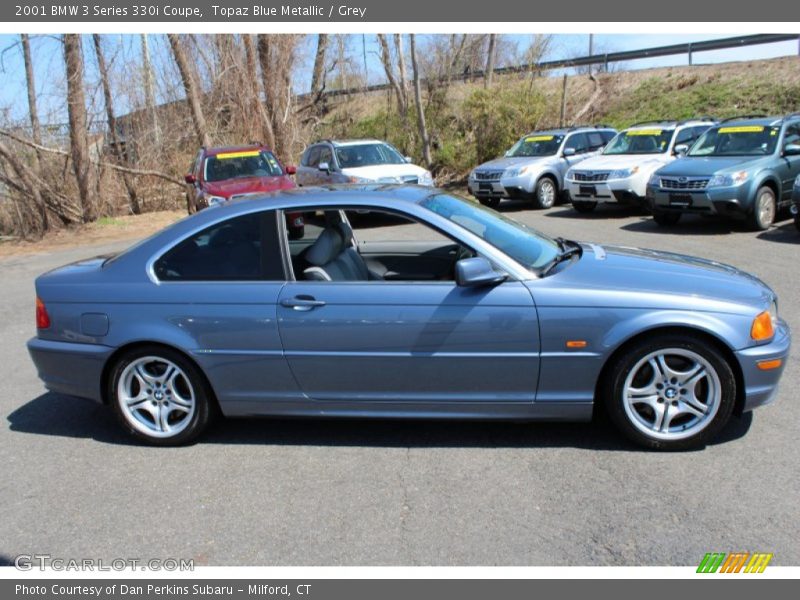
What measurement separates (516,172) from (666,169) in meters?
4.39

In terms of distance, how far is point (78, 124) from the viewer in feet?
60.4

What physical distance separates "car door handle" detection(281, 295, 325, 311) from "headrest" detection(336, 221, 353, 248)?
2.64ft

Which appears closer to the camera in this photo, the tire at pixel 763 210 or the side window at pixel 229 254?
the side window at pixel 229 254

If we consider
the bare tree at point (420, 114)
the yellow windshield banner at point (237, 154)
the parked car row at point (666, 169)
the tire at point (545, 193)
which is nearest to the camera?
the parked car row at point (666, 169)

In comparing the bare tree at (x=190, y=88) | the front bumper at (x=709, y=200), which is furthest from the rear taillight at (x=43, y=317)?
the bare tree at (x=190, y=88)

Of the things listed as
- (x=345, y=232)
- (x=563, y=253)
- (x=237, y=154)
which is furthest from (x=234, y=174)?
(x=563, y=253)

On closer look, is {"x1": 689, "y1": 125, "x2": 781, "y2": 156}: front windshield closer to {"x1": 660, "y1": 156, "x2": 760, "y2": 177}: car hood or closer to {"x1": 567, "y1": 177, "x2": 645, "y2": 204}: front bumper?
{"x1": 660, "y1": 156, "x2": 760, "y2": 177}: car hood

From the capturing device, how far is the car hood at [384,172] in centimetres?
1507

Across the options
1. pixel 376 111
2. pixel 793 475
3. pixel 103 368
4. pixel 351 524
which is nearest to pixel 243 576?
pixel 351 524

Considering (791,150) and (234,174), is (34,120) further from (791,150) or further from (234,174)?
(791,150)

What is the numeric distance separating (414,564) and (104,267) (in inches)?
114

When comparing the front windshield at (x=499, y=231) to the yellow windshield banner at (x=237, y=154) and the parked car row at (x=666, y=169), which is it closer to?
the parked car row at (x=666, y=169)

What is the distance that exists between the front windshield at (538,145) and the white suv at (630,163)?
1.75 meters

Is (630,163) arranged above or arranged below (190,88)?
below
